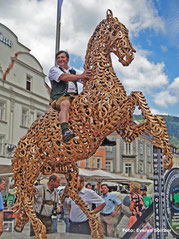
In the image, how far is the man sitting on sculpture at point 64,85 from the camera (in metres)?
3.71

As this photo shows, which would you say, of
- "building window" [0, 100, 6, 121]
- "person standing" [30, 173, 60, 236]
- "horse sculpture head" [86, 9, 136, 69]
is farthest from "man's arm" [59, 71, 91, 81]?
"building window" [0, 100, 6, 121]

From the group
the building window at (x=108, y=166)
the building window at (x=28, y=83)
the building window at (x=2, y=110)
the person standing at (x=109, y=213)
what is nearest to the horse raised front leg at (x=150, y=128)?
the person standing at (x=109, y=213)

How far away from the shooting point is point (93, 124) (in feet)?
11.7

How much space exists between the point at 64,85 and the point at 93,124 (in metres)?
0.79

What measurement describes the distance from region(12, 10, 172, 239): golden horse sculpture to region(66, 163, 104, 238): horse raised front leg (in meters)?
0.01

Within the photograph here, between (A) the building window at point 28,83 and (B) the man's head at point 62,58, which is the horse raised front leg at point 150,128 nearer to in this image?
(B) the man's head at point 62,58

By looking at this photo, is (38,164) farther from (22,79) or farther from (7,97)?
(22,79)

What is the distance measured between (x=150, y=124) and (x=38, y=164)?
162cm

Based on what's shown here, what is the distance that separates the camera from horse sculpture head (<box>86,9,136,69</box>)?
3674 millimetres

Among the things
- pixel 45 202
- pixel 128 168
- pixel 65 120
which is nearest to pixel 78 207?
pixel 45 202

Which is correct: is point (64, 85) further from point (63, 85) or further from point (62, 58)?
point (62, 58)

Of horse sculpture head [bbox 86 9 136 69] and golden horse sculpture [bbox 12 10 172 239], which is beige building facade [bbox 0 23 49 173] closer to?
golden horse sculpture [bbox 12 10 172 239]

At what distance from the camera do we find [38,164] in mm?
3982

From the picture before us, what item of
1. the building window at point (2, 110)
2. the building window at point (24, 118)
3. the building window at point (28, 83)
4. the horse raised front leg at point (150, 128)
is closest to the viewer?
the horse raised front leg at point (150, 128)
